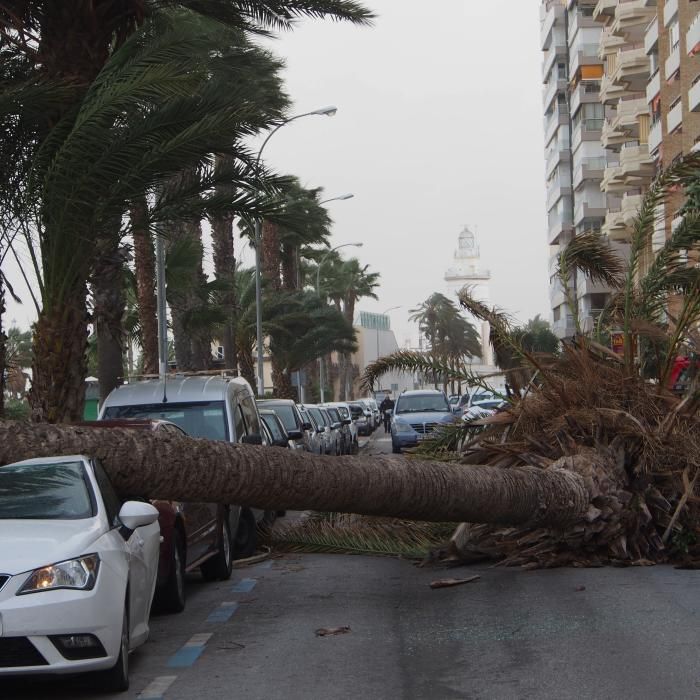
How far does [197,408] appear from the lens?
14.4 meters

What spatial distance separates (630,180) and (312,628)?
191 feet

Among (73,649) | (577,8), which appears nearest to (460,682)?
(73,649)

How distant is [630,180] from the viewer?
65.2 metres

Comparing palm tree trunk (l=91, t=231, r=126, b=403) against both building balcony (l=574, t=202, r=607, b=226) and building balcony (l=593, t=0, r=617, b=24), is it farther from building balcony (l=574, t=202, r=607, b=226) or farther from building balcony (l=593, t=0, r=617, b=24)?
building balcony (l=574, t=202, r=607, b=226)

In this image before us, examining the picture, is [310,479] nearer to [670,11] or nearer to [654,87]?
[670,11]

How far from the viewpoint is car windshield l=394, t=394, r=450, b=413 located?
37719mm

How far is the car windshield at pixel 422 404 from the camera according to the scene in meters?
37.7

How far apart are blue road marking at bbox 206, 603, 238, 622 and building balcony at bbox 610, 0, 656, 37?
5644 cm

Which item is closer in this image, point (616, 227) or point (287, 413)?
point (287, 413)

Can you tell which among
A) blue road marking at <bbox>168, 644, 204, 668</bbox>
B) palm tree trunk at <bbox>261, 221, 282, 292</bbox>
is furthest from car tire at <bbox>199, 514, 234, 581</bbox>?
palm tree trunk at <bbox>261, 221, 282, 292</bbox>

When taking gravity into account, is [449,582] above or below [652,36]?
below

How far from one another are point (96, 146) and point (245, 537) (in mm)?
4608

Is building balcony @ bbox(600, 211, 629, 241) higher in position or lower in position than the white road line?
higher

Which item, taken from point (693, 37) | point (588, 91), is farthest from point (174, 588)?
point (588, 91)
